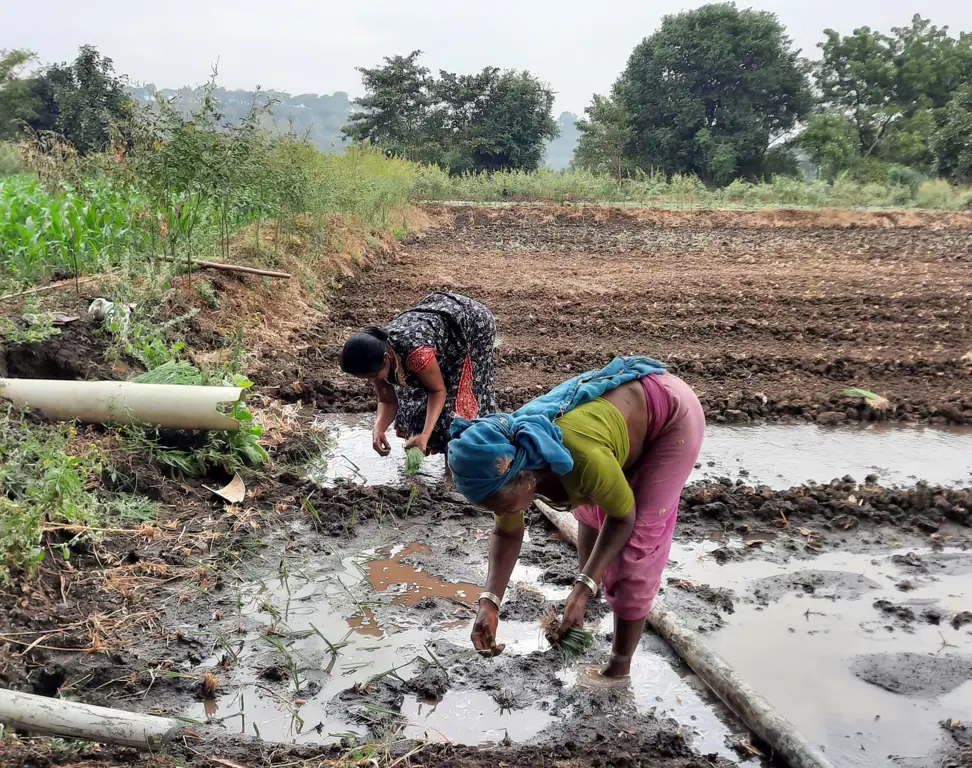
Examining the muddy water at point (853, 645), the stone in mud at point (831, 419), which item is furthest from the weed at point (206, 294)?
the stone in mud at point (831, 419)

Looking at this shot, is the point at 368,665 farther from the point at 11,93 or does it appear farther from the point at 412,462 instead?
the point at 11,93

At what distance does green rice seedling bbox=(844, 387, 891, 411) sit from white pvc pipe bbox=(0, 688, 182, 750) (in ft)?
18.3

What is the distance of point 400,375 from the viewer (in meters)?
4.10

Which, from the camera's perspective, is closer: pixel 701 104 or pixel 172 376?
pixel 172 376

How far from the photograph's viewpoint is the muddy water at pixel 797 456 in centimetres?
523

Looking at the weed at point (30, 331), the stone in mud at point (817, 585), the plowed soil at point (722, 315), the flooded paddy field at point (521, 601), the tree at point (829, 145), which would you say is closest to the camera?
the flooded paddy field at point (521, 601)

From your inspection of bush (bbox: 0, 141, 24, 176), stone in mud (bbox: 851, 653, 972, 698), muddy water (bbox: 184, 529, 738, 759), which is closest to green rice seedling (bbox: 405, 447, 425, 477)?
muddy water (bbox: 184, 529, 738, 759)

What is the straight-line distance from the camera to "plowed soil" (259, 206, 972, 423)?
269 inches

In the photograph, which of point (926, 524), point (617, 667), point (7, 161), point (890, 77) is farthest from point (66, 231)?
point (890, 77)

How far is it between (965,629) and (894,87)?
44527 mm

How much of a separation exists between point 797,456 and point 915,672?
249 centimetres

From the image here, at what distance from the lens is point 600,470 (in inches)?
93.0

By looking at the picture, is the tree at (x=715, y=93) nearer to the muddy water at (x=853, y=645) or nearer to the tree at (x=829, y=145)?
the tree at (x=829, y=145)

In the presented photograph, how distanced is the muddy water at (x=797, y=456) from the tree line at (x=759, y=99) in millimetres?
34436
